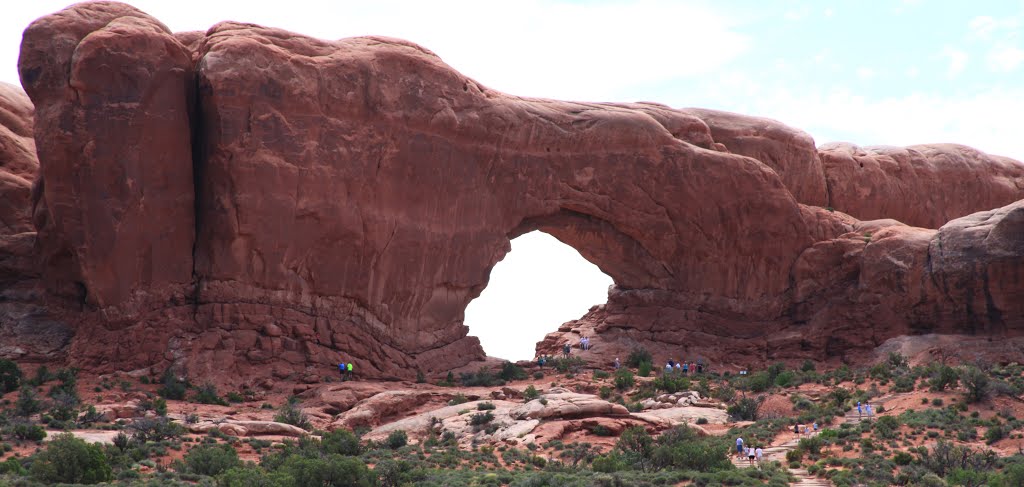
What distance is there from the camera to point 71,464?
25.9 metres

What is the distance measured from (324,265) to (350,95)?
208 inches

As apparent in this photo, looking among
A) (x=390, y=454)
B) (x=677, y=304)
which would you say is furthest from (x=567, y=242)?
(x=390, y=454)

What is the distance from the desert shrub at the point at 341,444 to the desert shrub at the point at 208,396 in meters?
5.35

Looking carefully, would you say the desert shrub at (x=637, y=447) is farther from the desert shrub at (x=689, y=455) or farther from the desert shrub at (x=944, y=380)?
the desert shrub at (x=944, y=380)

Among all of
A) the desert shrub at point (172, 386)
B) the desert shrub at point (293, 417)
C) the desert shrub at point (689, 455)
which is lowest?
the desert shrub at point (172, 386)

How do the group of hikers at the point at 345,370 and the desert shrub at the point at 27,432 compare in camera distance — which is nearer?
the desert shrub at the point at 27,432

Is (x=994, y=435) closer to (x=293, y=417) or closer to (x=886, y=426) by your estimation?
(x=886, y=426)

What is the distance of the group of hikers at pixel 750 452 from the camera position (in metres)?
32.0

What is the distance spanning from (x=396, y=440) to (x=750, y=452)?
8986 mm

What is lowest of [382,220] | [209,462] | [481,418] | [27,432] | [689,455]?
[481,418]

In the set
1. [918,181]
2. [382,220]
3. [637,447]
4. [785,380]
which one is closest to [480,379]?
[382,220]

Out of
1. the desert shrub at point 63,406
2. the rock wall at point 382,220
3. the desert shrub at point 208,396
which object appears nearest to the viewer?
the desert shrub at point 63,406

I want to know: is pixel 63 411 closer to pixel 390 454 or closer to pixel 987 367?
pixel 390 454

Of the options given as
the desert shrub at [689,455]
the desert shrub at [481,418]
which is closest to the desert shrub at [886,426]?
the desert shrub at [689,455]
